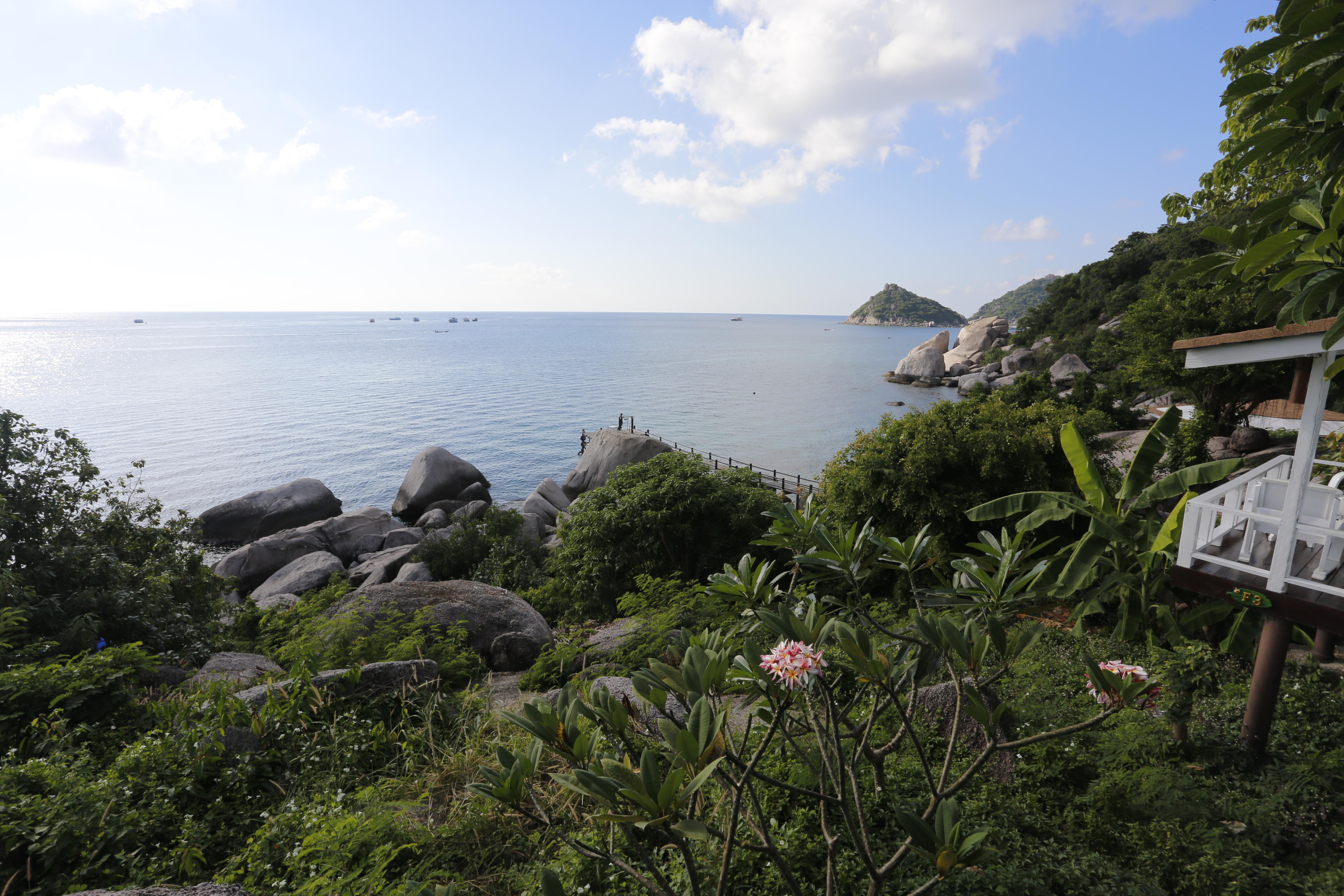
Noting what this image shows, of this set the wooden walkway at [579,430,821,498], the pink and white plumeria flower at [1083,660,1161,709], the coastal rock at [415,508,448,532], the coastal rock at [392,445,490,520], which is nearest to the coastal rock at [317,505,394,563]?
the coastal rock at [415,508,448,532]

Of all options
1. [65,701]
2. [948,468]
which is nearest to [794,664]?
[65,701]

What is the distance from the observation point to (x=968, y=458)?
10.2 meters

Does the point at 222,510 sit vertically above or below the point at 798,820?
below

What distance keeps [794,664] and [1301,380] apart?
7.15 m

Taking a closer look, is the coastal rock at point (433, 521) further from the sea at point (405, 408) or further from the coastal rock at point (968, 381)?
the coastal rock at point (968, 381)

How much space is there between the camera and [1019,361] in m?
56.5

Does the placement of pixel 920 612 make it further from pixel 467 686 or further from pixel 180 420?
pixel 180 420

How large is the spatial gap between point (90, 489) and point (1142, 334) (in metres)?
29.6

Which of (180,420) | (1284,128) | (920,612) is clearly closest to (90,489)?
(920,612)

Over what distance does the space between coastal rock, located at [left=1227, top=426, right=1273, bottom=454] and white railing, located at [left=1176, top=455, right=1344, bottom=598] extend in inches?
715

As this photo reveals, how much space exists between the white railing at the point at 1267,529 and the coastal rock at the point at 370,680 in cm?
715

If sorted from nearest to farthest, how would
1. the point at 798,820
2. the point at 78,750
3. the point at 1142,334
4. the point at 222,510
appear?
the point at 798,820, the point at 78,750, the point at 1142,334, the point at 222,510

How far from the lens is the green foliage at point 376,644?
693cm

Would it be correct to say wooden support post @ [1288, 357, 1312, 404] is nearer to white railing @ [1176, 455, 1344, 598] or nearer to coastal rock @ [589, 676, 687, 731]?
white railing @ [1176, 455, 1344, 598]
